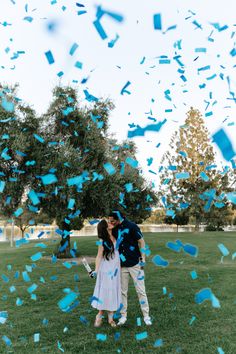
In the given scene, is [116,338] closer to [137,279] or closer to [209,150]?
[137,279]

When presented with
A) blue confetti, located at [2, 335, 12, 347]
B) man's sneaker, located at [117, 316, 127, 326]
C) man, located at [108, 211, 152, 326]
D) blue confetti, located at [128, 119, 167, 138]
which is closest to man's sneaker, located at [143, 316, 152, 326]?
man, located at [108, 211, 152, 326]

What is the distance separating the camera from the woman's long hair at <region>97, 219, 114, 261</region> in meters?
6.95

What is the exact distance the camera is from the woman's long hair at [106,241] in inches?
274

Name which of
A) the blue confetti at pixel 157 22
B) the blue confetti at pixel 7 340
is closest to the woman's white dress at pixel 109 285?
the blue confetti at pixel 7 340

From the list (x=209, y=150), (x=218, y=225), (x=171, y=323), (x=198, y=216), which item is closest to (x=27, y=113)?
(x=171, y=323)

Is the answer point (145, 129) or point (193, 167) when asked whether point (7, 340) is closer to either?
point (145, 129)

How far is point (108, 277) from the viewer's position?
23.0 feet

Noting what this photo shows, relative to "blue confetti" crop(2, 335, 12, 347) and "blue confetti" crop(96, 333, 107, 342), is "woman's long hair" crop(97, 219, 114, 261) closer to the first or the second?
"blue confetti" crop(96, 333, 107, 342)

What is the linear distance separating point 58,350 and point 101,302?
1.35 m

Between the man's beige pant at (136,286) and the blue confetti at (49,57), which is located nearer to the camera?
the blue confetti at (49,57)

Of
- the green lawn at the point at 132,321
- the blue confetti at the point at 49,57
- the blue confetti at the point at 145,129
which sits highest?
the blue confetti at the point at 49,57

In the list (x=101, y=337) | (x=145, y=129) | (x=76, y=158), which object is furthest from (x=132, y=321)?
(x=76, y=158)

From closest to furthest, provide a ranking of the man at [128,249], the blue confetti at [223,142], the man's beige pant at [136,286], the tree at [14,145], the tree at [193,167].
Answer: the blue confetti at [223,142] → the man's beige pant at [136,286] → the man at [128,249] → the tree at [14,145] → the tree at [193,167]

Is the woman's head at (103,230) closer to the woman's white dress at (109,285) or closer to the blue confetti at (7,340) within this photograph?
the woman's white dress at (109,285)
